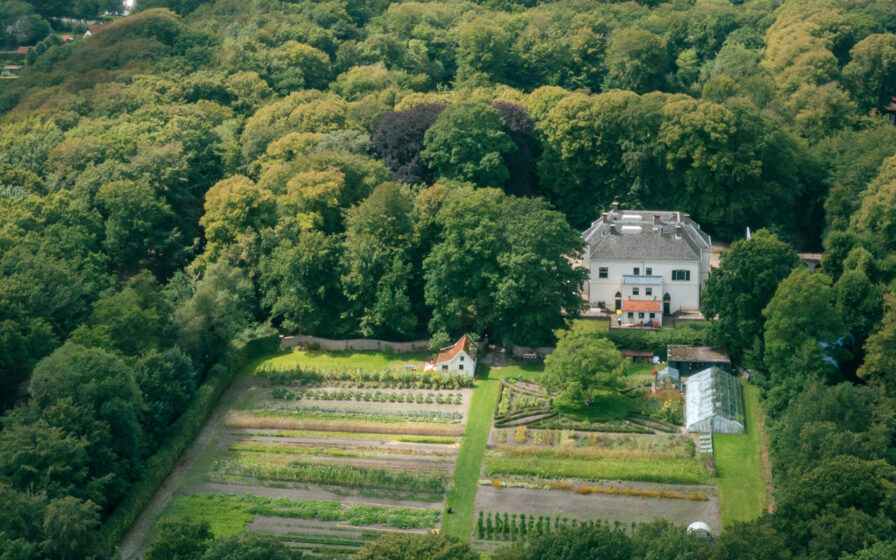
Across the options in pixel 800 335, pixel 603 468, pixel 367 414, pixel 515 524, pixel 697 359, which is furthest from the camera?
pixel 697 359

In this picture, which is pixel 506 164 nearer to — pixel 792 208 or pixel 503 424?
pixel 792 208

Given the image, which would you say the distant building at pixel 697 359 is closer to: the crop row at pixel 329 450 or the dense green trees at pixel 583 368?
the dense green trees at pixel 583 368

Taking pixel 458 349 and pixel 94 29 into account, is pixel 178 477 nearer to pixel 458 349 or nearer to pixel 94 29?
pixel 458 349

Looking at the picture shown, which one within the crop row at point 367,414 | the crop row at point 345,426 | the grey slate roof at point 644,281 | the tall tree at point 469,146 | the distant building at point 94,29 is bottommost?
the crop row at point 345,426

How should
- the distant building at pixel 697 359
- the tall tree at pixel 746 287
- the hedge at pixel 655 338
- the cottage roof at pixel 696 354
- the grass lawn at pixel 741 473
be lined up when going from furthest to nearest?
1. the hedge at pixel 655 338
2. the cottage roof at pixel 696 354
3. the distant building at pixel 697 359
4. the tall tree at pixel 746 287
5. the grass lawn at pixel 741 473

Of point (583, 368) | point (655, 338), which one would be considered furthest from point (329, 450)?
point (655, 338)

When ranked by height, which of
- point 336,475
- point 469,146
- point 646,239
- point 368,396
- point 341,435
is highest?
point 469,146

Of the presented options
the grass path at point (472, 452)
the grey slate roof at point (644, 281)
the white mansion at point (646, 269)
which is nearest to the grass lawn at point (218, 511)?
the grass path at point (472, 452)
